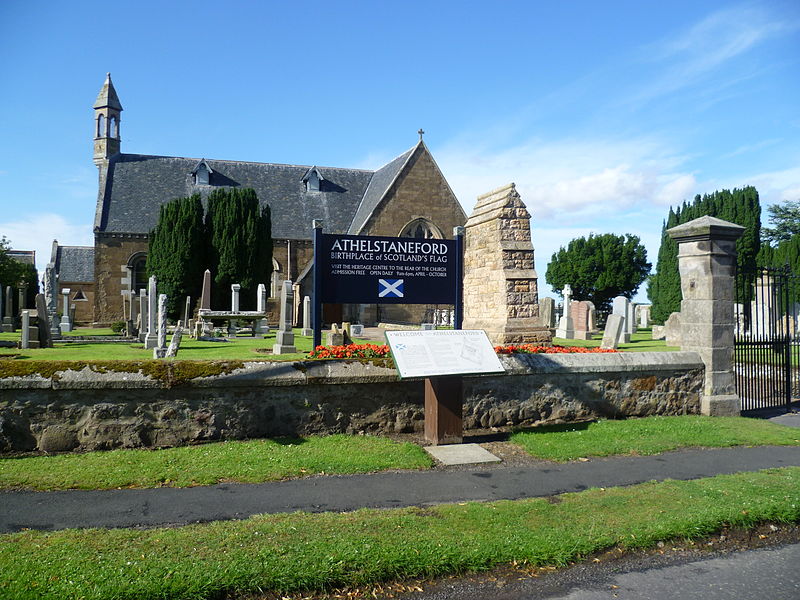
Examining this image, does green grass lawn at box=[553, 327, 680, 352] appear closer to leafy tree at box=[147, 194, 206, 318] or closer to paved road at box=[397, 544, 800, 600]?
paved road at box=[397, 544, 800, 600]

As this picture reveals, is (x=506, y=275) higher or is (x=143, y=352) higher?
(x=506, y=275)

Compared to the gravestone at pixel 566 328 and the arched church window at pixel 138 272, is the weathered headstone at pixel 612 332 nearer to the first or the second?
the gravestone at pixel 566 328

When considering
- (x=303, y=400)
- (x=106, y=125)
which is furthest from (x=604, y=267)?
(x=303, y=400)

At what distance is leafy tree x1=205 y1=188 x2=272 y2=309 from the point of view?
33.7 metres

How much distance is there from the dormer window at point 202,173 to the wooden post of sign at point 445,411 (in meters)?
35.5

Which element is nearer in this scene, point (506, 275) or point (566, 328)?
point (506, 275)

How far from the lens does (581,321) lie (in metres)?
24.9

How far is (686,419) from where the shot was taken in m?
8.47

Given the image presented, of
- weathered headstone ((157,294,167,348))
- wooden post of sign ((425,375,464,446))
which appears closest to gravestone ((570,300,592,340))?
weathered headstone ((157,294,167,348))

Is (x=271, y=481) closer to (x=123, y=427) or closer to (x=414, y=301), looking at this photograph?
(x=123, y=427)

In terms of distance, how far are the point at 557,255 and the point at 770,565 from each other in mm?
54209

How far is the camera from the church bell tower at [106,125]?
41.0 meters

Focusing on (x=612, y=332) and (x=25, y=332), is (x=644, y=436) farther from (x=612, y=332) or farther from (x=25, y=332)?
(x=25, y=332)

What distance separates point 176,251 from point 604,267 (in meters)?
35.6
